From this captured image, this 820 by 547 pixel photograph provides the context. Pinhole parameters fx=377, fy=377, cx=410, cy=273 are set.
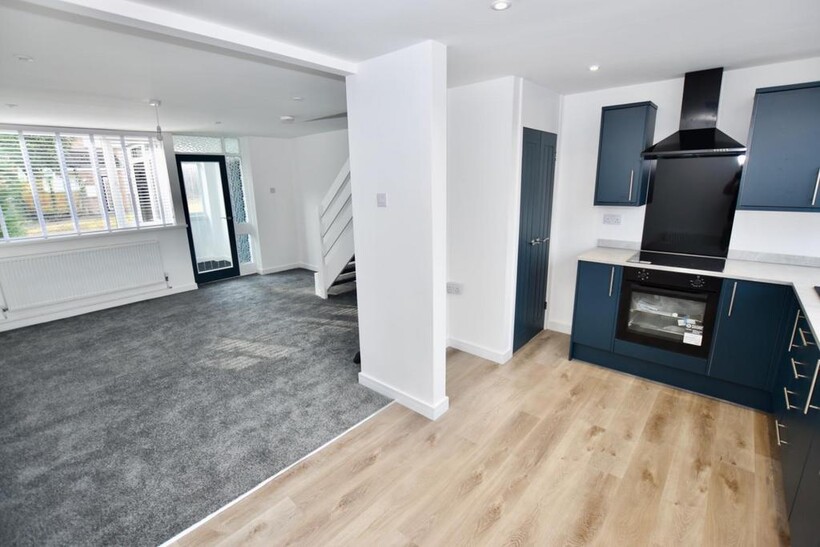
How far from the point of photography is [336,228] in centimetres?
A: 433

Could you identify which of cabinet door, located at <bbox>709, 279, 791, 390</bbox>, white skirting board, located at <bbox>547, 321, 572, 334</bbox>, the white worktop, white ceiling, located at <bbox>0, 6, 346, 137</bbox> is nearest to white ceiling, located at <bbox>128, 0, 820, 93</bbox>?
white ceiling, located at <bbox>0, 6, 346, 137</bbox>

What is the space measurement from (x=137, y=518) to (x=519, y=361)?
2.89 m

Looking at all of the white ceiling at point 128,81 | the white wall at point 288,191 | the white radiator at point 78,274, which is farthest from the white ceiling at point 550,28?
the white radiator at point 78,274

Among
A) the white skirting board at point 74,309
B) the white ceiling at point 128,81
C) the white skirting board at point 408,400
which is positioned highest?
the white ceiling at point 128,81

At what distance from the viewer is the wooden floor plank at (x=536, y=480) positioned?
5.94ft

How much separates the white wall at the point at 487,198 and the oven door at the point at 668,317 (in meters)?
0.93

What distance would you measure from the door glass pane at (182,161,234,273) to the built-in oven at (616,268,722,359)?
6.20 metres

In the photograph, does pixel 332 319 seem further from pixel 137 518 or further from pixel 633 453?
pixel 633 453

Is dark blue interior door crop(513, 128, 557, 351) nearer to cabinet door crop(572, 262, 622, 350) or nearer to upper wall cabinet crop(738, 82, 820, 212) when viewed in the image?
cabinet door crop(572, 262, 622, 350)

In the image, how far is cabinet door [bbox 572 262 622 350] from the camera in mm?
3133

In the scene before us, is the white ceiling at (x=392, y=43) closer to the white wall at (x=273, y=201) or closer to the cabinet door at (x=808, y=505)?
the cabinet door at (x=808, y=505)

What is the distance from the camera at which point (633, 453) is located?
7.56 feet

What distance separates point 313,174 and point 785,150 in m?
6.05

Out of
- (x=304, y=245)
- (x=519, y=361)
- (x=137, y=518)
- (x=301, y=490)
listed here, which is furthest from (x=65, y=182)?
(x=519, y=361)
